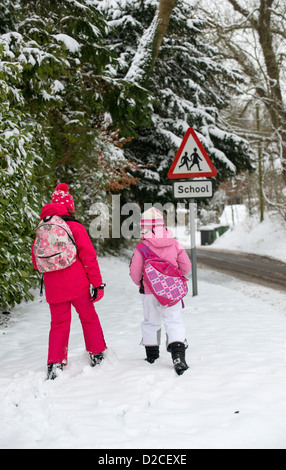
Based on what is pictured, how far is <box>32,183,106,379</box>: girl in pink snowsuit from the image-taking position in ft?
12.0

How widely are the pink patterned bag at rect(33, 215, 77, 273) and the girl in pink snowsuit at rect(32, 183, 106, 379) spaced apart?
0.12 metres

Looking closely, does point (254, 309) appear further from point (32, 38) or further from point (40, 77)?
point (32, 38)

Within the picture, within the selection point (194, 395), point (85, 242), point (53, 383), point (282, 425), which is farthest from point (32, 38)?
point (282, 425)

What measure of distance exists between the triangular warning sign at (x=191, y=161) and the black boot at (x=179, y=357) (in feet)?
12.2

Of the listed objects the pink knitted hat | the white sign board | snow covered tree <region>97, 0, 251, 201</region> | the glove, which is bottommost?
the glove

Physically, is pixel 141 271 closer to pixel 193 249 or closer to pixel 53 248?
pixel 53 248

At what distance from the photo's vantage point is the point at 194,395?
303 centimetres

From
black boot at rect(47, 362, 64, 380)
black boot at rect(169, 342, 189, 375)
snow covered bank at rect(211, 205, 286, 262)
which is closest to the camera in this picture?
black boot at rect(169, 342, 189, 375)

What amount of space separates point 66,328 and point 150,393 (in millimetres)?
1044

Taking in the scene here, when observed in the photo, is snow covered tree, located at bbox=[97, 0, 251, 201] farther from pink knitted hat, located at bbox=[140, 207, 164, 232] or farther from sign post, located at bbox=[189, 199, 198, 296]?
pink knitted hat, located at bbox=[140, 207, 164, 232]

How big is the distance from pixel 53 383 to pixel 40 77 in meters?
4.23

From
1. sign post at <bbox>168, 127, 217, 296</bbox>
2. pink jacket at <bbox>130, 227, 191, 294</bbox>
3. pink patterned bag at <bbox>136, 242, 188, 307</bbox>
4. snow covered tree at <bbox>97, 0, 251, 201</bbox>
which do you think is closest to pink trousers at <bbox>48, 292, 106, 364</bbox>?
pink jacket at <bbox>130, 227, 191, 294</bbox>
